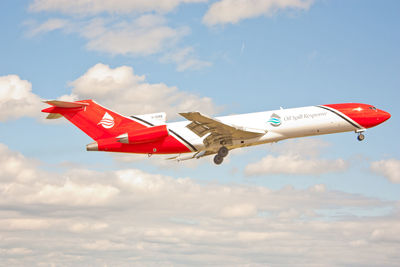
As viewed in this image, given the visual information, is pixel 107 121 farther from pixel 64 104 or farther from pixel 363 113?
pixel 363 113

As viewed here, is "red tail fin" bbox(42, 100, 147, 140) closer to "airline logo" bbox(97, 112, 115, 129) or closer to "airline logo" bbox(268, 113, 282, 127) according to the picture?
"airline logo" bbox(97, 112, 115, 129)

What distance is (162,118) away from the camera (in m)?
42.3

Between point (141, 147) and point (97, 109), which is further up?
point (97, 109)

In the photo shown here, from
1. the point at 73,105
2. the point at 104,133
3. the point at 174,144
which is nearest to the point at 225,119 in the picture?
the point at 174,144

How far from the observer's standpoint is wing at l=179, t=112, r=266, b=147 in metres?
39.0

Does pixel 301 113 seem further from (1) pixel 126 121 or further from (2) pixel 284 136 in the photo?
(1) pixel 126 121

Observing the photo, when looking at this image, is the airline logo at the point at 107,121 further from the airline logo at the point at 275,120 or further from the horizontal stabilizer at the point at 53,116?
the airline logo at the point at 275,120

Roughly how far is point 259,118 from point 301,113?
3596 mm

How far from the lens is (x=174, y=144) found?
42125mm

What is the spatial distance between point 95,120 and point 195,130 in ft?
28.9

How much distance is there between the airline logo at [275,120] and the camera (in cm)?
4162

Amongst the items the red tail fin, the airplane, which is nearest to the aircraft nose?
the airplane

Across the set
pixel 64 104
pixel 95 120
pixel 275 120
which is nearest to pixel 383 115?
pixel 275 120

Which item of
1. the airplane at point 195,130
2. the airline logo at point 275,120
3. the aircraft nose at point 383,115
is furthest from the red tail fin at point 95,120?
the aircraft nose at point 383,115
